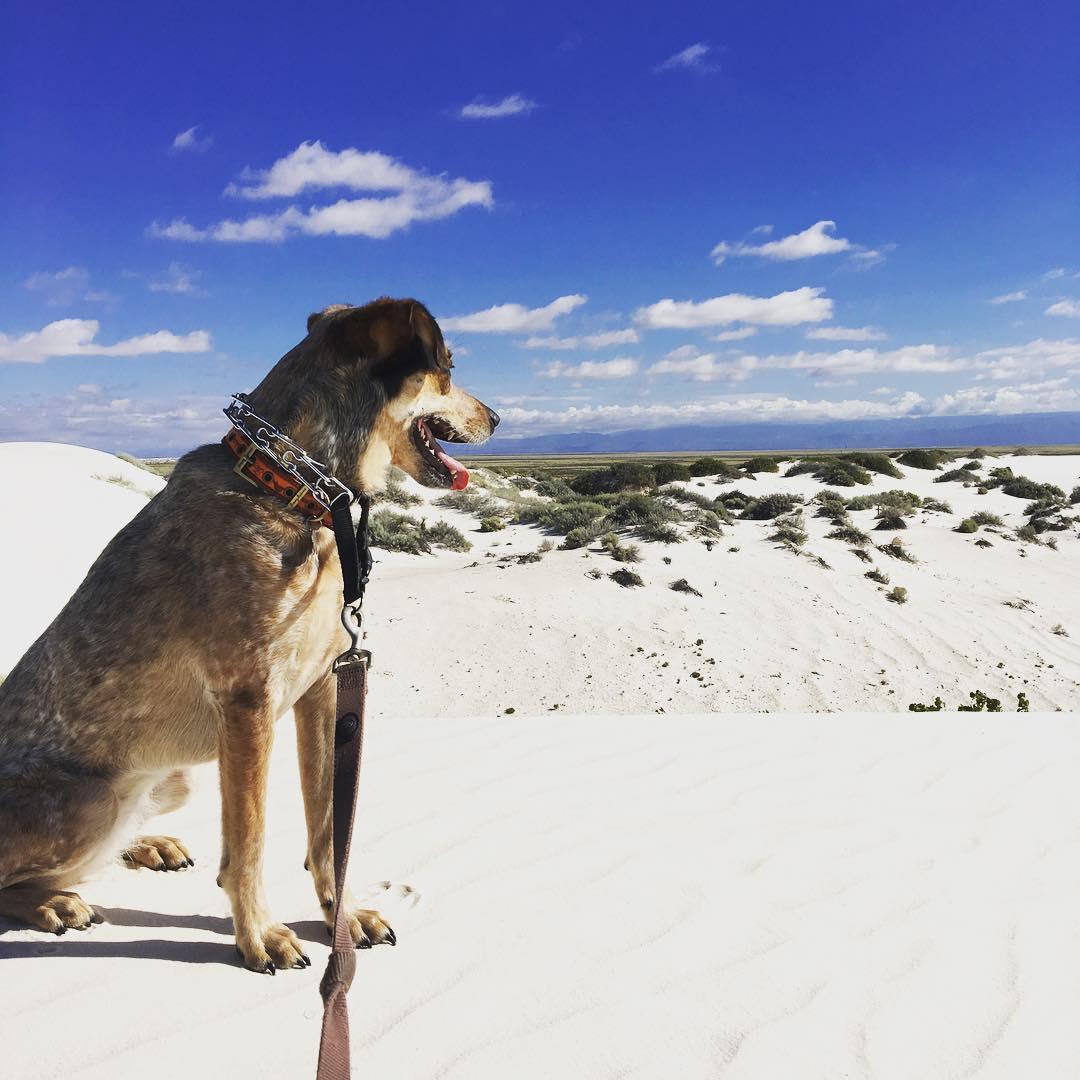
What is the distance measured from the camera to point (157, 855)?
3.38 metres

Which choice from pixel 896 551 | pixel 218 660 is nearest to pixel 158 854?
pixel 218 660

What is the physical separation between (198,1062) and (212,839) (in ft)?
5.67

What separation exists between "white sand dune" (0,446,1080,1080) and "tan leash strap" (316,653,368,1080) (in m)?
0.23

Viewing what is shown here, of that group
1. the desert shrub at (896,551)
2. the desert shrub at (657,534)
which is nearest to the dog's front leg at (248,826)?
the desert shrub at (657,534)

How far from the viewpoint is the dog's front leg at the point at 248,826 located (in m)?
2.55

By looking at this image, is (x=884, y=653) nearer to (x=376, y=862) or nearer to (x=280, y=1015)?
(x=376, y=862)

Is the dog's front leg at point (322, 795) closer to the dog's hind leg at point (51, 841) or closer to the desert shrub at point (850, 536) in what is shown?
the dog's hind leg at point (51, 841)

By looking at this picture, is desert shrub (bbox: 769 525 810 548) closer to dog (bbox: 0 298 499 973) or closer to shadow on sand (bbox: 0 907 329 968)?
dog (bbox: 0 298 499 973)

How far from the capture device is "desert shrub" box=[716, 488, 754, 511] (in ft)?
77.3

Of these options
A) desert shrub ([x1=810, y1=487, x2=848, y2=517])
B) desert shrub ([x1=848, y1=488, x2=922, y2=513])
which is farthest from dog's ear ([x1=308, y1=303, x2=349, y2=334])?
desert shrub ([x1=848, y1=488, x2=922, y2=513])

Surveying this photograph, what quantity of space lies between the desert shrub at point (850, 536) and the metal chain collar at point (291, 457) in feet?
56.5

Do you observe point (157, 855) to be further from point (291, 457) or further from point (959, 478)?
point (959, 478)

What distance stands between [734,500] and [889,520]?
4603 mm

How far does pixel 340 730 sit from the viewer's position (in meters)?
2.51
